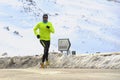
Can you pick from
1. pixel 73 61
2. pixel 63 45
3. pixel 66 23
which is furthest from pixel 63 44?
pixel 66 23

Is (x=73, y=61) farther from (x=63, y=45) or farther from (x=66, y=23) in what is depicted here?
(x=66, y=23)

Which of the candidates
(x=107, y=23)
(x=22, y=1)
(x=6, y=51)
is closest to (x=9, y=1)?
(x=22, y=1)

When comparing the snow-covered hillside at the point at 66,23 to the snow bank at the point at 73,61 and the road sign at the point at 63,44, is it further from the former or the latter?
the road sign at the point at 63,44

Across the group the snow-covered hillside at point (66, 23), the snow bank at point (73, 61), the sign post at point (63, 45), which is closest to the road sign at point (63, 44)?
the sign post at point (63, 45)

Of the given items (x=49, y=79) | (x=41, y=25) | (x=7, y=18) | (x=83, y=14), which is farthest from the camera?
(x=83, y=14)

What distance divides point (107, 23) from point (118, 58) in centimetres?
3548

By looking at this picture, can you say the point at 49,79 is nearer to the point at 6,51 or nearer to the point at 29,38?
the point at 6,51

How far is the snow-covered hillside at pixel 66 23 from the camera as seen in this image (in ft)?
135

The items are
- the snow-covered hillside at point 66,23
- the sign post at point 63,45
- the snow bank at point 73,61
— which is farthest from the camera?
the snow-covered hillside at point 66,23

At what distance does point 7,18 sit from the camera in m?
46.2

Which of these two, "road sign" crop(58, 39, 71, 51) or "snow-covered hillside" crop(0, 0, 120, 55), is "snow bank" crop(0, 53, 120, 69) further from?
"snow-covered hillside" crop(0, 0, 120, 55)

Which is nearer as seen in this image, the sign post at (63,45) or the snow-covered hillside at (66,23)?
the sign post at (63,45)

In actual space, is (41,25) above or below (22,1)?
above

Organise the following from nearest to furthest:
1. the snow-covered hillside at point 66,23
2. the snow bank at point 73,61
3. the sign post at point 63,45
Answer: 1. the snow bank at point 73,61
2. the sign post at point 63,45
3. the snow-covered hillside at point 66,23
